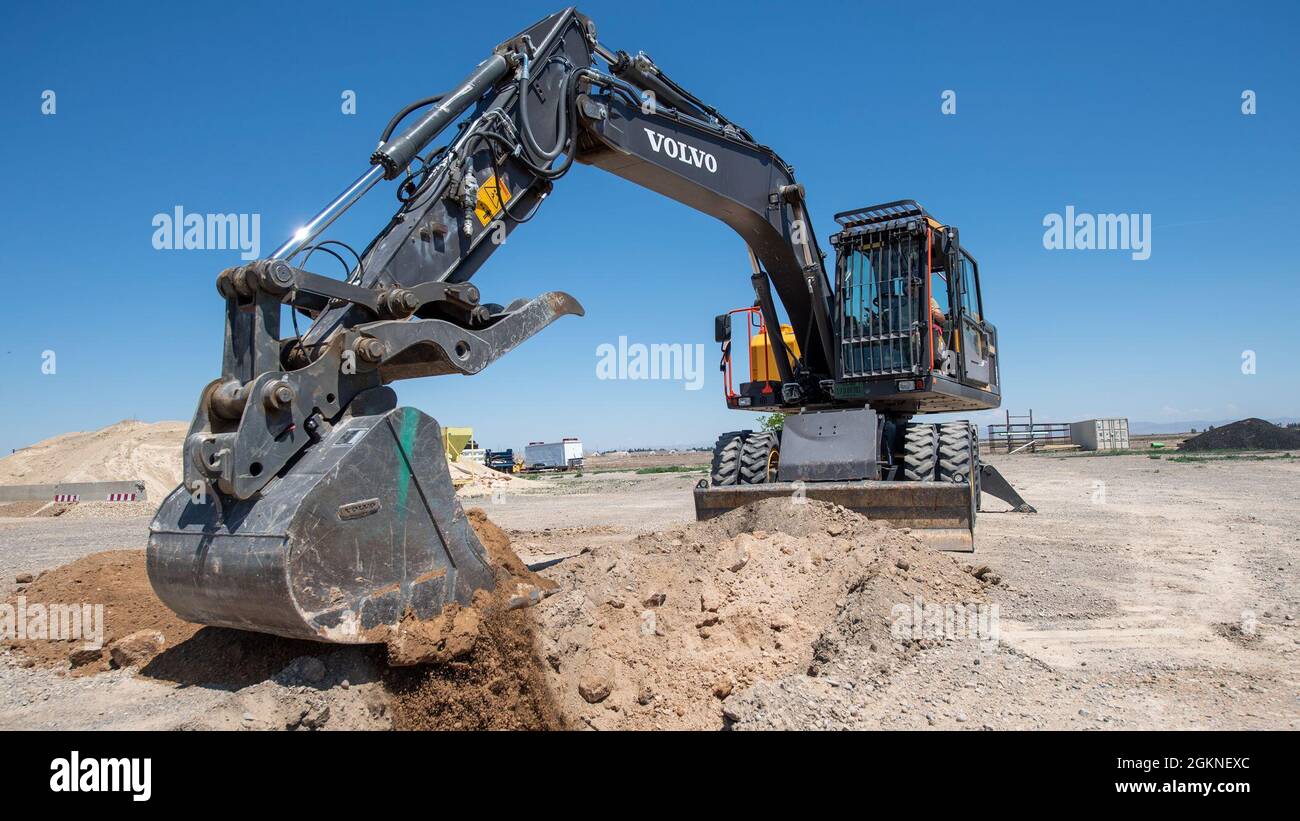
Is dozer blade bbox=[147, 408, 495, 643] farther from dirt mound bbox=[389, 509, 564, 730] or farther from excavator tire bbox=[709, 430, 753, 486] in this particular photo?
excavator tire bbox=[709, 430, 753, 486]

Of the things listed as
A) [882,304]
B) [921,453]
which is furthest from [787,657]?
[882,304]

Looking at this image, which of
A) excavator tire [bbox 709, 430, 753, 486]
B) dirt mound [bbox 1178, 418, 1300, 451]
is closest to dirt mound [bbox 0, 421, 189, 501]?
excavator tire [bbox 709, 430, 753, 486]

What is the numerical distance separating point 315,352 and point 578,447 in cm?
4852

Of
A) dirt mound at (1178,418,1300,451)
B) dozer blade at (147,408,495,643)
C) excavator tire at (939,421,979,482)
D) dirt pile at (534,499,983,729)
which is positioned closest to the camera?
dozer blade at (147,408,495,643)

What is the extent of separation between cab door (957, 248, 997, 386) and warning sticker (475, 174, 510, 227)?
19.0 feet

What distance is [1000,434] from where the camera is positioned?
42938mm

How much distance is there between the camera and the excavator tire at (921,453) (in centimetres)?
811

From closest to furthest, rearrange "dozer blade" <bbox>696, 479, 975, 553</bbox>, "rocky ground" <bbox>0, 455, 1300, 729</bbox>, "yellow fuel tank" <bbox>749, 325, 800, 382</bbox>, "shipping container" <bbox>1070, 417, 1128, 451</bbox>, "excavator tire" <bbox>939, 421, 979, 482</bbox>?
"rocky ground" <bbox>0, 455, 1300, 729</bbox> < "dozer blade" <bbox>696, 479, 975, 553</bbox> < "excavator tire" <bbox>939, 421, 979, 482</bbox> < "yellow fuel tank" <bbox>749, 325, 800, 382</bbox> < "shipping container" <bbox>1070, 417, 1128, 451</bbox>

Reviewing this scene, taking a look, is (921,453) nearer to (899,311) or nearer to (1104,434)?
(899,311)

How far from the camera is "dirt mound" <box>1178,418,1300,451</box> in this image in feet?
124

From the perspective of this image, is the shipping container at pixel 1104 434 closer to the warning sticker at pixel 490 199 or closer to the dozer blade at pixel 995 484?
the dozer blade at pixel 995 484

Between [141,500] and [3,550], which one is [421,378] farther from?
[141,500]

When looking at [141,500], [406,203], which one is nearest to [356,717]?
[406,203]

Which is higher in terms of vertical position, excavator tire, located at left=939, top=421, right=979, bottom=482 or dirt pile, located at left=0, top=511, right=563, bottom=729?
excavator tire, located at left=939, top=421, right=979, bottom=482
